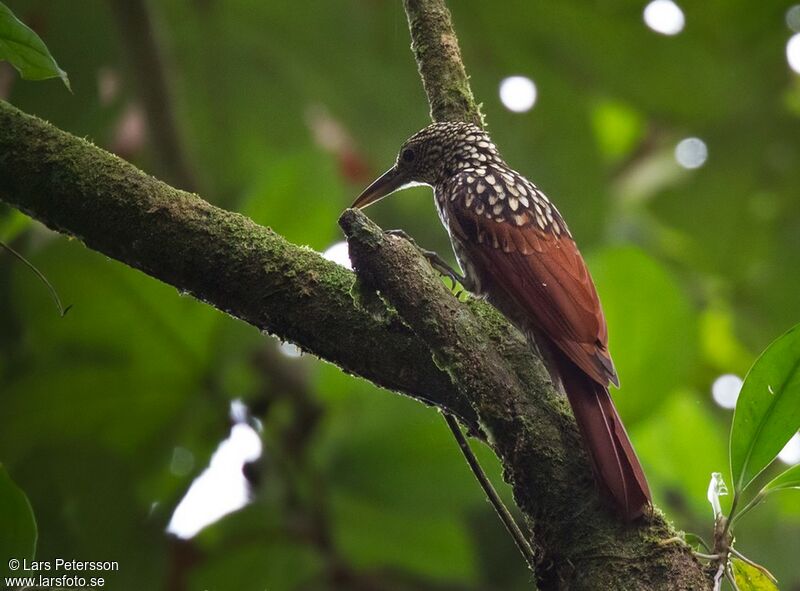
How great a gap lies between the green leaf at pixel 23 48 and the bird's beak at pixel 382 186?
5.51 ft

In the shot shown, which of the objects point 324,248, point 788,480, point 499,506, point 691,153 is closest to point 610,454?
point 499,506

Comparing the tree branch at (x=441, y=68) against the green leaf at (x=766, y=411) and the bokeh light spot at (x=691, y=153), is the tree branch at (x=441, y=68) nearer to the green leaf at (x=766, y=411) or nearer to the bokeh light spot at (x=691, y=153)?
the green leaf at (x=766, y=411)

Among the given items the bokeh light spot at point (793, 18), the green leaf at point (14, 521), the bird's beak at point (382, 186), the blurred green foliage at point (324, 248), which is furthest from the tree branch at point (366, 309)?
the bokeh light spot at point (793, 18)

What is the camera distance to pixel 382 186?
362cm

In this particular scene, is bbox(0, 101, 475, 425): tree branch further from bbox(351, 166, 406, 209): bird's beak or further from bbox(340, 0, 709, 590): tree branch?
bbox(351, 166, 406, 209): bird's beak

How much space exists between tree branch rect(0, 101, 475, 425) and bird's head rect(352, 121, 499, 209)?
1133 millimetres

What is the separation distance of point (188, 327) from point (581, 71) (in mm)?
1936

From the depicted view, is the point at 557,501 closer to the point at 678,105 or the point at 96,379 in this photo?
the point at 96,379

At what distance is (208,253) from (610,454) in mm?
844

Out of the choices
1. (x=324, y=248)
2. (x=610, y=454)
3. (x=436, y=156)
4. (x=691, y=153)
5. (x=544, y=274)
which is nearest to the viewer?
(x=610, y=454)

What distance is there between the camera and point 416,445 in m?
3.70

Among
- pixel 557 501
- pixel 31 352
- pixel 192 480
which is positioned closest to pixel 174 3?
pixel 31 352

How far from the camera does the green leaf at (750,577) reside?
7.17ft

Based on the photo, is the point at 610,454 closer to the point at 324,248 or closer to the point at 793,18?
the point at 324,248
